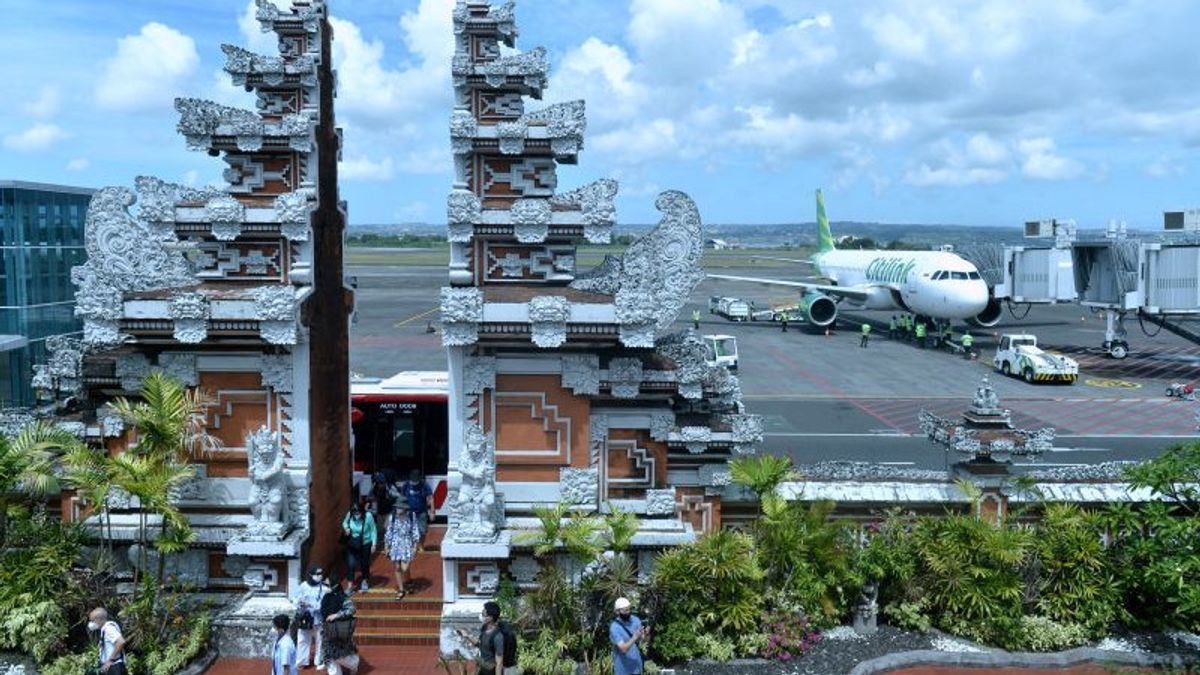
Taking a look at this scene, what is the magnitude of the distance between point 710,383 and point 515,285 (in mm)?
2903

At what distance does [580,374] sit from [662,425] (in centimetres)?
126

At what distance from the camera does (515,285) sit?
13.1m

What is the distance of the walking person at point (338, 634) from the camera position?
10859mm

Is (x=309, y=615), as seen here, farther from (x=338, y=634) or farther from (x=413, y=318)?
(x=413, y=318)

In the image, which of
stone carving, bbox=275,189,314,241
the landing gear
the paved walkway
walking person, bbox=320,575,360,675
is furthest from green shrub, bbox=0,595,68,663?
the landing gear

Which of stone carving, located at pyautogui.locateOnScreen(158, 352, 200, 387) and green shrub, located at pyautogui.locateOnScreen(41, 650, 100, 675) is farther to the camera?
stone carving, located at pyautogui.locateOnScreen(158, 352, 200, 387)

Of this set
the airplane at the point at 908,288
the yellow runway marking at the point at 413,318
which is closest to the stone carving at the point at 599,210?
the airplane at the point at 908,288

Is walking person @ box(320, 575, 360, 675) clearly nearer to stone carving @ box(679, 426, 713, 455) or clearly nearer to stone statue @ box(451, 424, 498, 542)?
stone statue @ box(451, 424, 498, 542)

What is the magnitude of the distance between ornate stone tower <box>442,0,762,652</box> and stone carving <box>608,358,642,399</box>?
18 millimetres

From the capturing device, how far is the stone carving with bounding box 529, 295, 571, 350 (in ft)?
39.0

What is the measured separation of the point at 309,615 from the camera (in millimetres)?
11336

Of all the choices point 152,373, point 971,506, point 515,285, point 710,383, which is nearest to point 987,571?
point 971,506

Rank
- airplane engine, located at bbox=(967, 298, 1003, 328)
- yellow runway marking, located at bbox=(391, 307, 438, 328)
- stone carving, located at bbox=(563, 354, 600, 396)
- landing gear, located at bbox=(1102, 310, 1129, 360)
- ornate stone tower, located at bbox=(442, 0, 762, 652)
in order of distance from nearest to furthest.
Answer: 1. ornate stone tower, located at bbox=(442, 0, 762, 652)
2. stone carving, located at bbox=(563, 354, 600, 396)
3. landing gear, located at bbox=(1102, 310, 1129, 360)
4. airplane engine, located at bbox=(967, 298, 1003, 328)
5. yellow runway marking, located at bbox=(391, 307, 438, 328)

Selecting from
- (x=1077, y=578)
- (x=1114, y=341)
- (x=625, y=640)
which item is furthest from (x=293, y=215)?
(x=1114, y=341)
